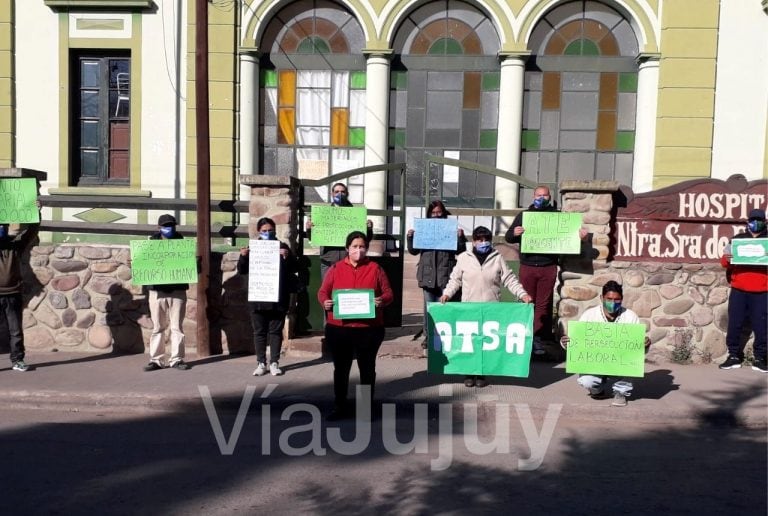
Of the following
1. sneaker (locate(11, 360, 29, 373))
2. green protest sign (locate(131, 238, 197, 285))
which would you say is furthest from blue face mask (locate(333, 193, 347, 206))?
sneaker (locate(11, 360, 29, 373))

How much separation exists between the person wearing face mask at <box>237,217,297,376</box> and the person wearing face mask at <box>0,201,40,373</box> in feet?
8.65

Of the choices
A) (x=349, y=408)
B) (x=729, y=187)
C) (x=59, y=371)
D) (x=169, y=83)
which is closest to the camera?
(x=349, y=408)

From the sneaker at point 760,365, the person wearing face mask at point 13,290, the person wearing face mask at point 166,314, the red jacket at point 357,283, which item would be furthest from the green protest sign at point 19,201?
the sneaker at point 760,365

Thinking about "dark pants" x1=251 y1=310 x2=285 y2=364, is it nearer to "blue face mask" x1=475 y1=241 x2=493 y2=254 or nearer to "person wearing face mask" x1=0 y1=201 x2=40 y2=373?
"blue face mask" x1=475 y1=241 x2=493 y2=254

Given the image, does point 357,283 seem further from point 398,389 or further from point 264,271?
point 264,271

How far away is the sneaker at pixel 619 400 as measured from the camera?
7.24m

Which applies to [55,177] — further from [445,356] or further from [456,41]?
[445,356]

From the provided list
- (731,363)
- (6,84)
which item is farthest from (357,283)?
(6,84)

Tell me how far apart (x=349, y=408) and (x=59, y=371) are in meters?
3.81

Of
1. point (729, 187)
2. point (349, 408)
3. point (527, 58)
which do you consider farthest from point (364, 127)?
point (349, 408)

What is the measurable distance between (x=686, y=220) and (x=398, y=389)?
4.46 meters

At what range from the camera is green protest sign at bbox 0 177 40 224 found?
9106mm

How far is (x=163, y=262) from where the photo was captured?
8.79 m

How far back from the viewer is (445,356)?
7664 millimetres
